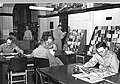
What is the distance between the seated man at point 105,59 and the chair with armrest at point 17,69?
144cm

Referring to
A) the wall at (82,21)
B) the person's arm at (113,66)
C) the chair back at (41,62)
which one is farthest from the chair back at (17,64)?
the wall at (82,21)

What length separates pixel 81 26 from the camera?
727 centimetres

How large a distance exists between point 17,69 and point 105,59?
185cm

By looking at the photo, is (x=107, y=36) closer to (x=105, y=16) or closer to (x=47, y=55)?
(x=105, y=16)

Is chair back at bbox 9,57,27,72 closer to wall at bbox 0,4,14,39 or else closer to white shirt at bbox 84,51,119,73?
white shirt at bbox 84,51,119,73

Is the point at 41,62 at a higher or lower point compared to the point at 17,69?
higher

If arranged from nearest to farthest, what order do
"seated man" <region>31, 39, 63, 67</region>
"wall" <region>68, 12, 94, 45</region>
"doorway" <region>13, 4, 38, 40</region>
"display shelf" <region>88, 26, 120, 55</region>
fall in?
"seated man" <region>31, 39, 63, 67</region> < "display shelf" <region>88, 26, 120, 55</region> < "wall" <region>68, 12, 94, 45</region> < "doorway" <region>13, 4, 38, 40</region>

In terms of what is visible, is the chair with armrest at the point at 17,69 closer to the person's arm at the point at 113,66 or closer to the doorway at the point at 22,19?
the person's arm at the point at 113,66

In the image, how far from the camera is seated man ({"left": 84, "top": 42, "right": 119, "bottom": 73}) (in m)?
2.62

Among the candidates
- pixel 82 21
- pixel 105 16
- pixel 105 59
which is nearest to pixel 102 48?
pixel 105 59

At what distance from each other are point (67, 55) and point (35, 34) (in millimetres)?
6962

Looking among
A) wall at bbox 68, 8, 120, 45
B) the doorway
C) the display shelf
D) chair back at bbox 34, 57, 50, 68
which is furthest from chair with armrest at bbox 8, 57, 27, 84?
the doorway

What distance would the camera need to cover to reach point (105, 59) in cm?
279

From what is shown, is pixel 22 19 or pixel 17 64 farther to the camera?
pixel 22 19
